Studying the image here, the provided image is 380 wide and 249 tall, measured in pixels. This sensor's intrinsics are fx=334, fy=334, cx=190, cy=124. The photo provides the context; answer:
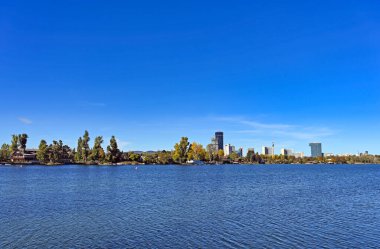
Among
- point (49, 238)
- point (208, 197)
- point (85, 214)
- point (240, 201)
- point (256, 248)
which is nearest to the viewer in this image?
point (256, 248)

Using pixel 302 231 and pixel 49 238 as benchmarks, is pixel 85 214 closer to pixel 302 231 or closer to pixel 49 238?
pixel 49 238

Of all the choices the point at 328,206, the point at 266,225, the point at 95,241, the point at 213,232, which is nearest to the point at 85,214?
the point at 95,241

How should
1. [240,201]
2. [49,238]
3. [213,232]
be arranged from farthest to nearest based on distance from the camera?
[240,201], [213,232], [49,238]

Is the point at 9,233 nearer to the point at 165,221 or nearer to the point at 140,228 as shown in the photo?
the point at 140,228

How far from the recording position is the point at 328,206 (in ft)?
168

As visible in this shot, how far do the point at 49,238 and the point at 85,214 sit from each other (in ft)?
39.6

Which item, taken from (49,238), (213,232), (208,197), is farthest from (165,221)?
(208,197)

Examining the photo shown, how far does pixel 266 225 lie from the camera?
3706 centimetres

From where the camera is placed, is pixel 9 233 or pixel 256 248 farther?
pixel 9 233

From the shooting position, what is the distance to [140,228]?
35188 mm

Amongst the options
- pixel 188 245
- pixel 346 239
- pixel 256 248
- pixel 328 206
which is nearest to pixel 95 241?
pixel 188 245

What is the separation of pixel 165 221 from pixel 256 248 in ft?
44.5

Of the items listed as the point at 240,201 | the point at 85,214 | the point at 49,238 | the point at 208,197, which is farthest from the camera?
the point at 208,197

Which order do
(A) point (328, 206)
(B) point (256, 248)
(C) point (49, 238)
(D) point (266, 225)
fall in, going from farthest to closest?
(A) point (328, 206)
(D) point (266, 225)
(C) point (49, 238)
(B) point (256, 248)
